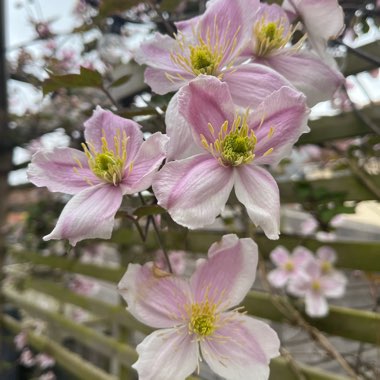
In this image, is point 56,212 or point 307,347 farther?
point 307,347

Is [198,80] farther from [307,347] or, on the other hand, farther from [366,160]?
[307,347]

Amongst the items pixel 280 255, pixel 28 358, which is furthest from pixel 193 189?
pixel 28 358

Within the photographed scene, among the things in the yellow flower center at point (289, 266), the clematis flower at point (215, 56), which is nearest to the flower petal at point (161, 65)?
the clematis flower at point (215, 56)

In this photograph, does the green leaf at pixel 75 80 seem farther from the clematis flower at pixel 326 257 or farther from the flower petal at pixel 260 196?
the clematis flower at pixel 326 257

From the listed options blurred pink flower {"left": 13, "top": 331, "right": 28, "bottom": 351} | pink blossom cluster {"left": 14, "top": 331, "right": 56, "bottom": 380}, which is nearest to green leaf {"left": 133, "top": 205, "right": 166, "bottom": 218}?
pink blossom cluster {"left": 14, "top": 331, "right": 56, "bottom": 380}

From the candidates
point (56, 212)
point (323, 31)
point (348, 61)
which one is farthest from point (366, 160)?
point (56, 212)

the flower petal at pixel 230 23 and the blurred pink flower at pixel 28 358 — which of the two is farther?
the blurred pink flower at pixel 28 358
